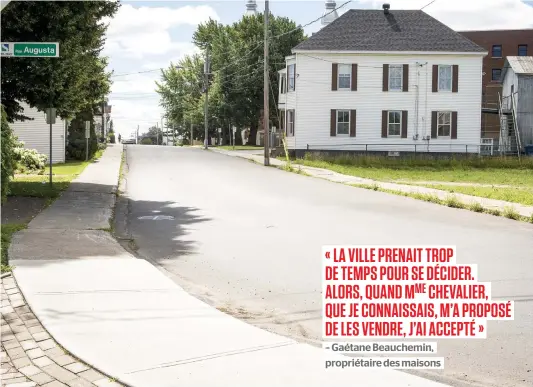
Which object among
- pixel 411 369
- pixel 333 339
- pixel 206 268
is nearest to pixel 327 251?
pixel 206 268

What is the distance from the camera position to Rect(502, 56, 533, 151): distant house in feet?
177

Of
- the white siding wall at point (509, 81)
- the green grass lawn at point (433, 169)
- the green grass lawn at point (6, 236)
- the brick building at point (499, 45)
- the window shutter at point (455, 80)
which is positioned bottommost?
the green grass lawn at point (6, 236)

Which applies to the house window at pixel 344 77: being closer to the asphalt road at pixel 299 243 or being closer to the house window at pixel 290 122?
the house window at pixel 290 122

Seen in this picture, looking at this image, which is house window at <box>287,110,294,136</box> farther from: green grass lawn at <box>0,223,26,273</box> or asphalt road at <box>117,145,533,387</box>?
green grass lawn at <box>0,223,26,273</box>

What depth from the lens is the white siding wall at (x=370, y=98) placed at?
47219 mm

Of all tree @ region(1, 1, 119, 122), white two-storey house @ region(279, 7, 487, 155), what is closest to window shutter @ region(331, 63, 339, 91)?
white two-storey house @ region(279, 7, 487, 155)

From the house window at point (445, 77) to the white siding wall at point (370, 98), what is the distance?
1.15 feet

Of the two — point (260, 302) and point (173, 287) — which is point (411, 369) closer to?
point (260, 302)

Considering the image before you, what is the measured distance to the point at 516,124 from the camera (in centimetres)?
5397

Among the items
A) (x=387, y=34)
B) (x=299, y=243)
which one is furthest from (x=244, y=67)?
(x=299, y=243)

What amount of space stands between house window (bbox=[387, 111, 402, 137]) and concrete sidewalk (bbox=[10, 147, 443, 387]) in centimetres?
3748

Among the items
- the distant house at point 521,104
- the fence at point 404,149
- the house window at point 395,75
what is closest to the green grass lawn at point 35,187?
the fence at point 404,149

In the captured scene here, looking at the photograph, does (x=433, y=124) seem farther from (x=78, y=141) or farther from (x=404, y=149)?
(x=78, y=141)

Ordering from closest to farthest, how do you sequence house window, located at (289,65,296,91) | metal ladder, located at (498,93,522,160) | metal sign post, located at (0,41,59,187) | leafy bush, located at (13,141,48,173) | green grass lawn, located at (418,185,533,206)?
1. metal sign post, located at (0,41,59,187)
2. green grass lawn, located at (418,185,533,206)
3. leafy bush, located at (13,141,48,173)
4. house window, located at (289,65,296,91)
5. metal ladder, located at (498,93,522,160)
